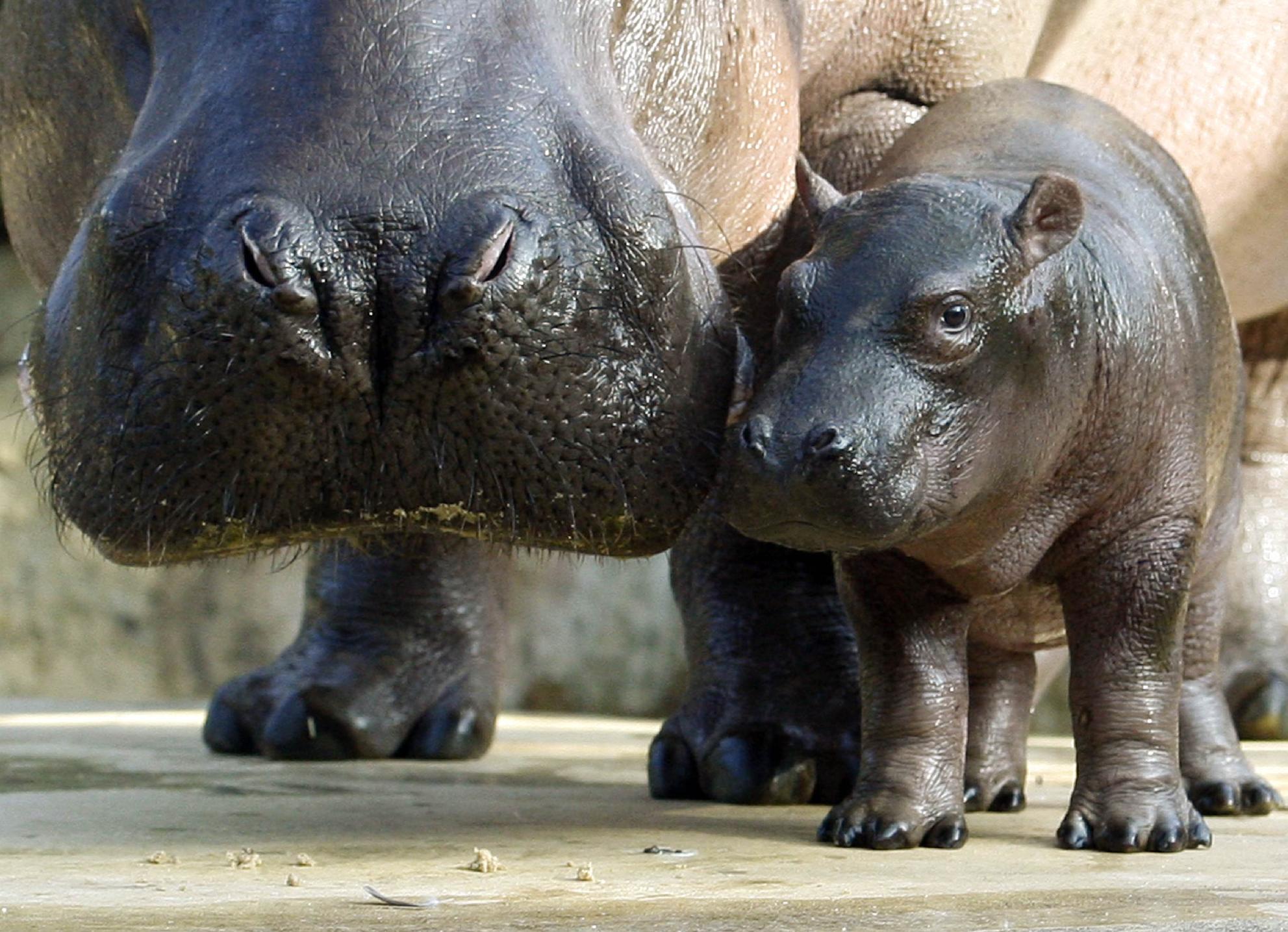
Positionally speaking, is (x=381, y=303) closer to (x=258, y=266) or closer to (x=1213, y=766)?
(x=258, y=266)

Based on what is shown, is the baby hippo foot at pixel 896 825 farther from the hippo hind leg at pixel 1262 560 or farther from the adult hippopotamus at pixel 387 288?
the hippo hind leg at pixel 1262 560

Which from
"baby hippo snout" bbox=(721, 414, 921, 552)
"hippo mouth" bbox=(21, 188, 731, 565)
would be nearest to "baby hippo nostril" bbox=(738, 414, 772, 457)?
"baby hippo snout" bbox=(721, 414, 921, 552)

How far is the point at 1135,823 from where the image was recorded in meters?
2.73

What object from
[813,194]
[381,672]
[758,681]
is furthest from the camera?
[381,672]

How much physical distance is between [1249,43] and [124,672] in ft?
16.9

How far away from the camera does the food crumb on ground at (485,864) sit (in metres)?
2.52

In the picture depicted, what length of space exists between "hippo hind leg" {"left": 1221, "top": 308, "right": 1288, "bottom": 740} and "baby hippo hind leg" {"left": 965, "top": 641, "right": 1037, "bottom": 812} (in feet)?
6.23

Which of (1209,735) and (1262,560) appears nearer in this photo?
(1209,735)

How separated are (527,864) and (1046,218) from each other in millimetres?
1046

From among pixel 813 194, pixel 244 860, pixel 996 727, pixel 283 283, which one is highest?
pixel 813 194

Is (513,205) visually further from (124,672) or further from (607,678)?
(124,672)

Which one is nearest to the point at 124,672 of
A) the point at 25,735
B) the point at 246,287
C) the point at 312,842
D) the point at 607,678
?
the point at 607,678

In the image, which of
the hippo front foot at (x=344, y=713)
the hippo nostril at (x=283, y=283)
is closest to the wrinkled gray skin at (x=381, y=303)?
the hippo nostril at (x=283, y=283)

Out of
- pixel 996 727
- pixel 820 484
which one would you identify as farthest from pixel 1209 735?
pixel 820 484
